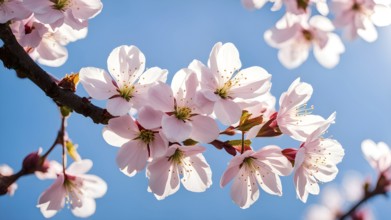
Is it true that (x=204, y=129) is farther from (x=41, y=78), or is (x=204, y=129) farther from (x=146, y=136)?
(x=41, y=78)

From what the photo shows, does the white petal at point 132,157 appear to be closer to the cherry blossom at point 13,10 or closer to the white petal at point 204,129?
the white petal at point 204,129

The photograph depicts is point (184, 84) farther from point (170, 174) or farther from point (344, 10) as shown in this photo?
point (344, 10)

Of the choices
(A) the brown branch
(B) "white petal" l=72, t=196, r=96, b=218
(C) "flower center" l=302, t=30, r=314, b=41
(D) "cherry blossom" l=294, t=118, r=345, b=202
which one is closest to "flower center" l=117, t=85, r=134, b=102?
(A) the brown branch

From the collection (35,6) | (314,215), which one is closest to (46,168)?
(35,6)

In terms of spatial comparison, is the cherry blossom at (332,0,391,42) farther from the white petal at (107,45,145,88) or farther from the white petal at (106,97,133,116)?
the white petal at (106,97,133,116)

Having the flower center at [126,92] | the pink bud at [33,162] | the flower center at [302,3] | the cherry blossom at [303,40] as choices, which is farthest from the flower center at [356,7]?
A: the pink bud at [33,162]

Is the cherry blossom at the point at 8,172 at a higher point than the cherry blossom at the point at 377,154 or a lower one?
lower

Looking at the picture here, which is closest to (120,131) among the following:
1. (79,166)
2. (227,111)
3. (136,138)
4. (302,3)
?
(136,138)
